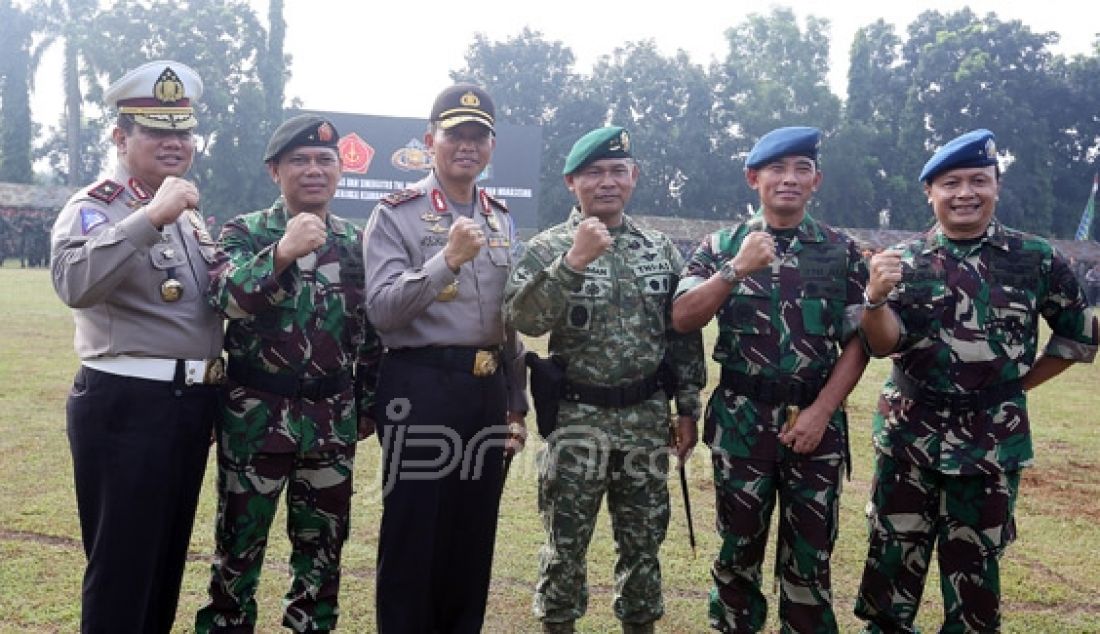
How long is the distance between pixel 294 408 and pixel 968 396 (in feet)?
8.02

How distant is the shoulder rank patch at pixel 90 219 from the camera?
8.89ft

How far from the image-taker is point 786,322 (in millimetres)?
3191

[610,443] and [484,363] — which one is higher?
[484,363]

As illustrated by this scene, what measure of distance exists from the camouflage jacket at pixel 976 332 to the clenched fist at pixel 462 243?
→ 159 centimetres

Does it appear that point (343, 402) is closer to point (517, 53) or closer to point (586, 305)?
point (586, 305)

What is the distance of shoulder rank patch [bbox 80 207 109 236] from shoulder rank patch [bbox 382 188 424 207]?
0.92 meters

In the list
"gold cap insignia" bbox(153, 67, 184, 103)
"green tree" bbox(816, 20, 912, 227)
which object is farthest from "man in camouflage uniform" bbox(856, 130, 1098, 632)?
"green tree" bbox(816, 20, 912, 227)

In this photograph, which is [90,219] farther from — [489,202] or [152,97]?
[489,202]

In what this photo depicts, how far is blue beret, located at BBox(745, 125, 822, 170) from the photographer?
3184mm

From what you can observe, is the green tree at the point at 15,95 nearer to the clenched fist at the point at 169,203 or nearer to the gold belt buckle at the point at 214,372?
the gold belt buckle at the point at 214,372

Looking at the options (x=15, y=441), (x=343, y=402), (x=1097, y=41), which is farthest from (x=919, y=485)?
(x=1097, y=41)

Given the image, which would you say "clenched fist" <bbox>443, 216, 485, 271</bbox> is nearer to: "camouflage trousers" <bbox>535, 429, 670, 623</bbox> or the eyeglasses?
the eyeglasses

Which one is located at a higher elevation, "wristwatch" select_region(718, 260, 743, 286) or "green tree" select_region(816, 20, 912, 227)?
"green tree" select_region(816, 20, 912, 227)

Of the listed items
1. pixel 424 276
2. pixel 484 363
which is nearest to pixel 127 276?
pixel 424 276
